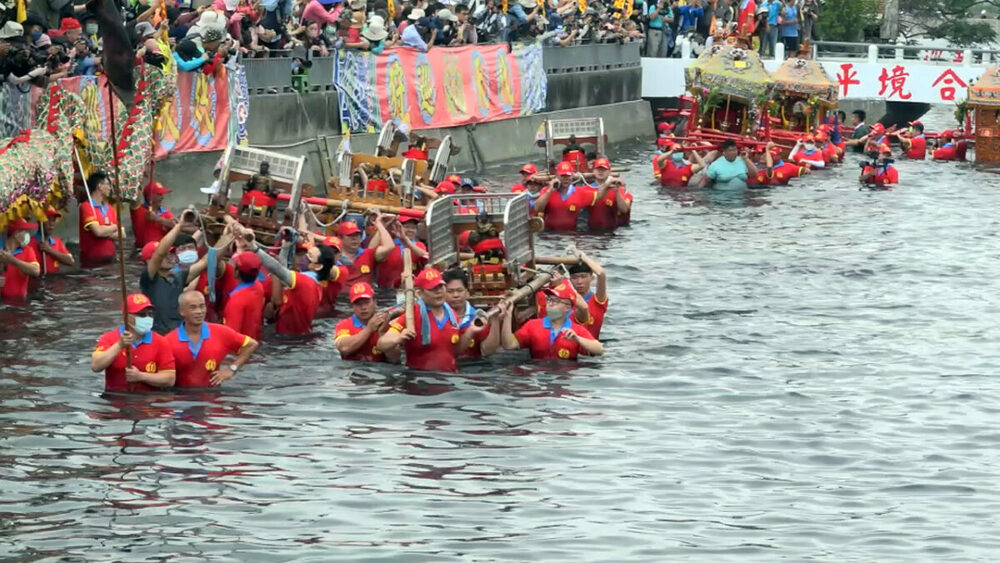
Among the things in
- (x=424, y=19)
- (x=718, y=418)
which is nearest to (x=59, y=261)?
(x=718, y=418)

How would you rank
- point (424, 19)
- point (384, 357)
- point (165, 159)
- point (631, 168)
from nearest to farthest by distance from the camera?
point (384, 357) → point (165, 159) → point (424, 19) → point (631, 168)

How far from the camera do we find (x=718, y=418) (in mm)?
16500

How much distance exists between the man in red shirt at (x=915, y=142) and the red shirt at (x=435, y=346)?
2846 centimetres

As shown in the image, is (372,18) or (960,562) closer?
(960,562)

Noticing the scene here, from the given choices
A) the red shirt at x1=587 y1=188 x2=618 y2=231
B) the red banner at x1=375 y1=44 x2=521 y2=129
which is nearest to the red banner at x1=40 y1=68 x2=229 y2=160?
the red banner at x1=375 y1=44 x2=521 y2=129

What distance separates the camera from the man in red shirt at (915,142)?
43.7m

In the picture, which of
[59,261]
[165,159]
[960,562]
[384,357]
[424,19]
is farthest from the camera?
A: [424,19]

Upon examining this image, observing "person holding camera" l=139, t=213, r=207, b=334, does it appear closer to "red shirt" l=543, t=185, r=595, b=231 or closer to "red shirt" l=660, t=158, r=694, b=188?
"red shirt" l=543, t=185, r=595, b=231

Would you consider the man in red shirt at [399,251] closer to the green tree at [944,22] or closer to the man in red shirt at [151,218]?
the man in red shirt at [151,218]

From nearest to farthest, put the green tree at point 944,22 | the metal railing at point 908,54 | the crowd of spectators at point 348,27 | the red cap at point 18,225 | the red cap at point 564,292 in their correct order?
the red cap at point 564,292 → the red cap at point 18,225 → the crowd of spectators at point 348,27 → the metal railing at point 908,54 → the green tree at point 944,22

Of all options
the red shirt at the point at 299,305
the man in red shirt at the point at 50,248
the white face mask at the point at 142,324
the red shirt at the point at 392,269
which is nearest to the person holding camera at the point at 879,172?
the red shirt at the point at 392,269

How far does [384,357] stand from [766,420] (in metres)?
3.74

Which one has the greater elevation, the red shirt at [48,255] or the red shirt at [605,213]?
the red shirt at [48,255]

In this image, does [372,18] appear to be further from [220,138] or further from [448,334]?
[448,334]
